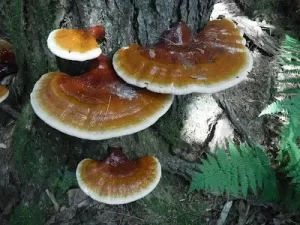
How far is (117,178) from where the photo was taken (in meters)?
3.03

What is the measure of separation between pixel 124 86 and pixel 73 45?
0.55 metres

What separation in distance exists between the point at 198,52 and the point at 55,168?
2.07 meters

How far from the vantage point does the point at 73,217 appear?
377 centimetres

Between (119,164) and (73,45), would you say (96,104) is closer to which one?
(73,45)

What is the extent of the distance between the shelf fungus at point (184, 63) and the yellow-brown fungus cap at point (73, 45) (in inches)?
10.1

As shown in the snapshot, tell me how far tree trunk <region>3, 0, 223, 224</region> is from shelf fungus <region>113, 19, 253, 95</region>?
259mm

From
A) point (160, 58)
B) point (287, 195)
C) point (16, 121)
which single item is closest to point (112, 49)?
point (160, 58)

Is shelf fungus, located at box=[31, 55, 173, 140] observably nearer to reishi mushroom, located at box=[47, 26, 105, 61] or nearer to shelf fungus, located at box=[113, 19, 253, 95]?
shelf fungus, located at box=[113, 19, 253, 95]

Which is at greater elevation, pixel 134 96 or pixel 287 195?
pixel 134 96

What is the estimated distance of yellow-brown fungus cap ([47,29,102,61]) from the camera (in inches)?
107

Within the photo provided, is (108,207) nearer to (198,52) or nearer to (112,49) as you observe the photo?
(112,49)

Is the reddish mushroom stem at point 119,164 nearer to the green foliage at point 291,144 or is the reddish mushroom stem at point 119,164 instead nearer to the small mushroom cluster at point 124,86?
the small mushroom cluster at point 124,86

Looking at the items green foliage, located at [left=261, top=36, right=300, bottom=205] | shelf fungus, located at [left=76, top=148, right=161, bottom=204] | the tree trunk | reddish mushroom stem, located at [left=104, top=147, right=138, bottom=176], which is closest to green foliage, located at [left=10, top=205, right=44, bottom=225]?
the tree trunk

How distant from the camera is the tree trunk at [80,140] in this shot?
10.5 ft
